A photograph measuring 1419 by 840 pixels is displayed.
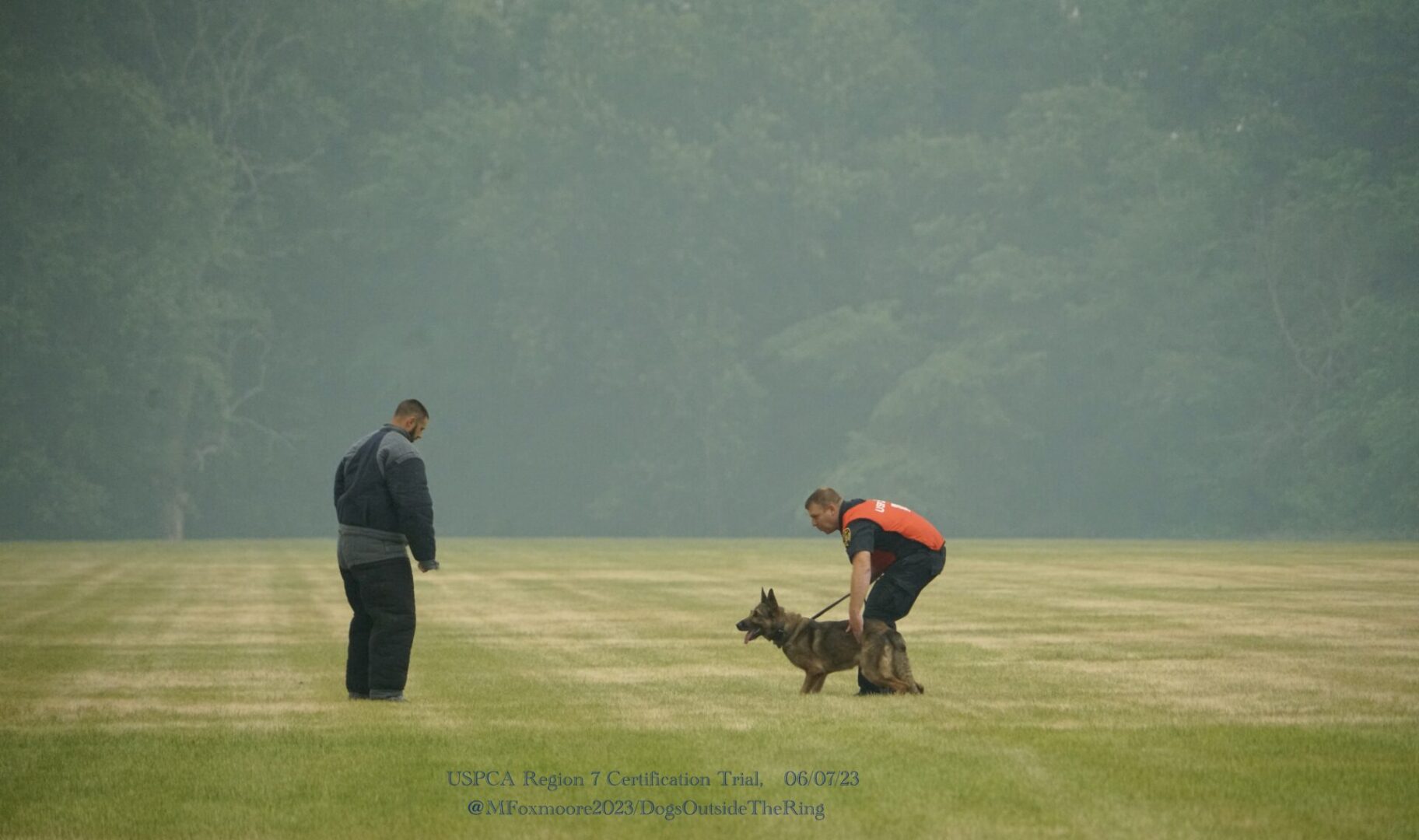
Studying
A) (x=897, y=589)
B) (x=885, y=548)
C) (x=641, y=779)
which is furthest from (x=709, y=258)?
(x=641, y=779)

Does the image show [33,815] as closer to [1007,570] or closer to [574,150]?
[1007,570]

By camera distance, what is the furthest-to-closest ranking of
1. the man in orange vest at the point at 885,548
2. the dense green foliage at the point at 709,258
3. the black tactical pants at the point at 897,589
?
the dense green foliage at the point at 709,258 → the black tactical pants at the point at 897,589 → the man in orange vest at the point at 885,548

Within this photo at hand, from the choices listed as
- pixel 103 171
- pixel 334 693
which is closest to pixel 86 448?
pixel 103 171

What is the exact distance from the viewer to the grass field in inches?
360

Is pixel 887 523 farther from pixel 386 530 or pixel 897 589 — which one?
pixel 386 530

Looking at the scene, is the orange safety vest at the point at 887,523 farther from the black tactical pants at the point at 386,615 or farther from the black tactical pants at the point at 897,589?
the black tactical pants at the point at 386,615

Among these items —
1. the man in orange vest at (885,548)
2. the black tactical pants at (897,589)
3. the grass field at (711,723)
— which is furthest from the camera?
the black tactical pants at (897,589)

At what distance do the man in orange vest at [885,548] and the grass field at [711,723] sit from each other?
2.21 feet

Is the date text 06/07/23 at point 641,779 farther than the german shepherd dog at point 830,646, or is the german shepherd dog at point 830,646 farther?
the german shepherd dog at point 830,646

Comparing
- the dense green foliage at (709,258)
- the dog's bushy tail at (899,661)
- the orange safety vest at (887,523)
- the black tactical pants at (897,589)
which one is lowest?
the dog's bushy tail at (899,661)

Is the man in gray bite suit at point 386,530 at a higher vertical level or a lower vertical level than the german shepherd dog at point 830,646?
higher

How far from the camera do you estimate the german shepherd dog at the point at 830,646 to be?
13391 mm

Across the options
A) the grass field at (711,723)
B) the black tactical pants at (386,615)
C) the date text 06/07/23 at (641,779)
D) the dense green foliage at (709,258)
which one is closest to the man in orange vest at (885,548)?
the grass field at (711,723)

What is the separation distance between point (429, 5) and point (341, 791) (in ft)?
246
